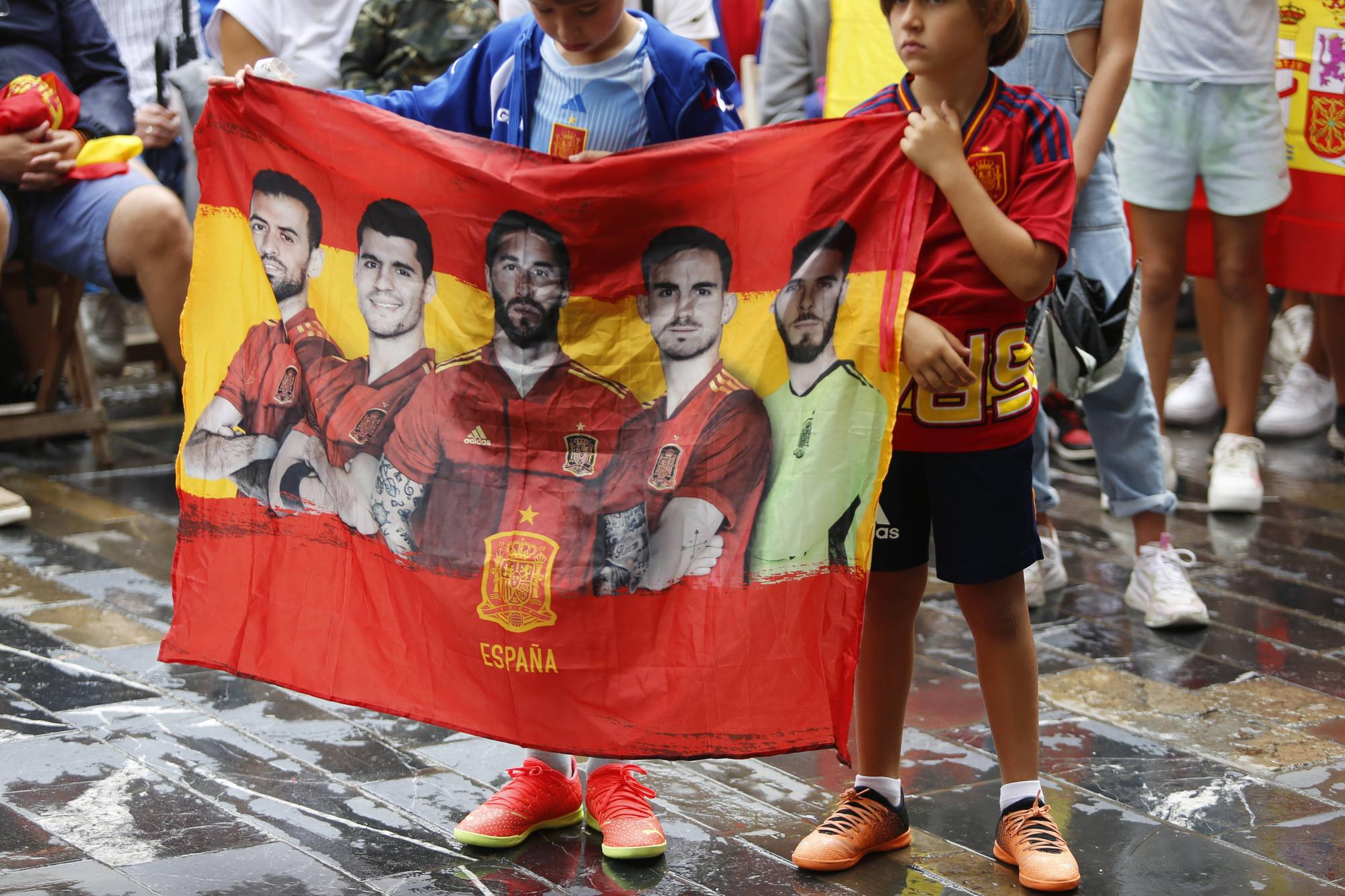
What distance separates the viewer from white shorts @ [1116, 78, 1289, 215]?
18.1 feet

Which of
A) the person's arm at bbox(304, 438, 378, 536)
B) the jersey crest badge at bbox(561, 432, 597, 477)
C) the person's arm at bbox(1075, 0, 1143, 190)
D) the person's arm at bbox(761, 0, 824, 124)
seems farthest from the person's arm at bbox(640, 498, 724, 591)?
the person's arm at bbox(761, 0, 824, 124)

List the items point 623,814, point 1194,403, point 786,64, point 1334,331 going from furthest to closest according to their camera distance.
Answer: point 1194,403 → point 1334,331 → point 786,64 → point 623,814

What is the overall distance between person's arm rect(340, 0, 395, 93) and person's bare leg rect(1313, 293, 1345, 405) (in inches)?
146

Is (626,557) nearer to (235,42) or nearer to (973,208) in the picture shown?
(973,208)

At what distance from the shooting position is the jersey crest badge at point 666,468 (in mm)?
2920

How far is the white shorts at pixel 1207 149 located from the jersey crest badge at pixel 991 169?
295 centimetres

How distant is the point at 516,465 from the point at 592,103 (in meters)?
0.71

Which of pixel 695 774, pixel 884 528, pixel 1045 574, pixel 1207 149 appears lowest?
pixel 695 774

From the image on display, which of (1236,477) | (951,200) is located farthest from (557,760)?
(1236,477)

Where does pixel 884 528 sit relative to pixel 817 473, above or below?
below

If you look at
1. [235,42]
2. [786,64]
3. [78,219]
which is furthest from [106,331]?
[786,64]

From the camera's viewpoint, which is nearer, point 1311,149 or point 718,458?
point 718,458

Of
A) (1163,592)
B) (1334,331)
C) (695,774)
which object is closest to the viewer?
(695,774)

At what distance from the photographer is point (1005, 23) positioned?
280 cm
